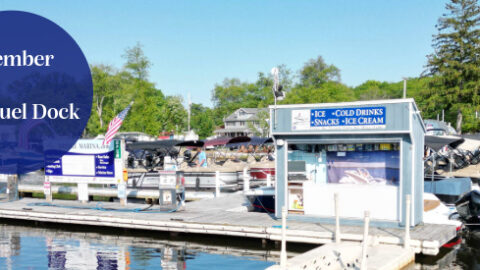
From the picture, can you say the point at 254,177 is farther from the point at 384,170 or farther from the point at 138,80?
the point at 138,80

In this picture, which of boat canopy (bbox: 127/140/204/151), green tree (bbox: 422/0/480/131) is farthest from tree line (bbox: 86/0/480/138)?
boat canopy (bbox: 127/140/204/151)

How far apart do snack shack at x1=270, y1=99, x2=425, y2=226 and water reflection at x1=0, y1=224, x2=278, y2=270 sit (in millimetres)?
2240

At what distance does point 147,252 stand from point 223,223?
2.39 m

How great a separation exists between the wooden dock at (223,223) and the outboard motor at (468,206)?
2.93m

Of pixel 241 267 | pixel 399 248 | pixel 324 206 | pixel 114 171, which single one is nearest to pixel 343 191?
pixel 324 206

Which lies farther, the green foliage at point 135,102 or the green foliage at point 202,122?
the green foliage at point 202,122

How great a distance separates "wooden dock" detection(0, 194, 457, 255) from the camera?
13148 millimetres

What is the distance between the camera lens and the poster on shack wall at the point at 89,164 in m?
19.1

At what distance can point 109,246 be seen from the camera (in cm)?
1585

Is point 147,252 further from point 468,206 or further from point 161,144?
point 161,144

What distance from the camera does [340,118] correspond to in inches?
563

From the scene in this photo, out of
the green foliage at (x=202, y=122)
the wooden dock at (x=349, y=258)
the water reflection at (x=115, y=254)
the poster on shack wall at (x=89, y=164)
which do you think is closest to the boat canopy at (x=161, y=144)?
the poster on shack wall at (x=89, y=164)

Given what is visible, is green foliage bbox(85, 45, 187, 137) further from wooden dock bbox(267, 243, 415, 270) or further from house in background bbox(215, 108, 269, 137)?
wooden dock bbox(267, 243, 415, 270)

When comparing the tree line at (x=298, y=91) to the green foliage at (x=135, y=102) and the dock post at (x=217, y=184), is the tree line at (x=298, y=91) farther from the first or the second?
the dock post at (x=217, y=184)
